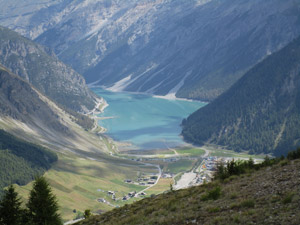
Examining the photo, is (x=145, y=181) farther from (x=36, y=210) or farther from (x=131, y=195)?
(x=36, y=210)

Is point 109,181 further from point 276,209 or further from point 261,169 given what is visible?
point 276,209

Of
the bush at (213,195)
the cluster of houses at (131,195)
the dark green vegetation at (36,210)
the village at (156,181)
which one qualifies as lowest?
the bush at (213,195)

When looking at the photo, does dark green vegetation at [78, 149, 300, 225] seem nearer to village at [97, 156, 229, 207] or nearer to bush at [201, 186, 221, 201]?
bush at [201, 186, 221, 201]

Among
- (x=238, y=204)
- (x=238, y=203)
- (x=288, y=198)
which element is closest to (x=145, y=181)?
(x=238, y=203)

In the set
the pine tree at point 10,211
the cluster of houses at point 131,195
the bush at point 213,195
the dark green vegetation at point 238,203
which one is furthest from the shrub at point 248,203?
the cluster of houses at point 131,195

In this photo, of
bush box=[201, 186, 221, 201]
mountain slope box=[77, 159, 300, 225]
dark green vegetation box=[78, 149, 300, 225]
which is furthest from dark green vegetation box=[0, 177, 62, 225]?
bush box=[201, 186, 221, 201]

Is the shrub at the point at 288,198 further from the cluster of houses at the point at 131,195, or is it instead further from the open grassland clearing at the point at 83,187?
the cluster of houses at the point at 131,195

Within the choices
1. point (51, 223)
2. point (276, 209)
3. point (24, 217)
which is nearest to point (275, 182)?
point (276, 209)
